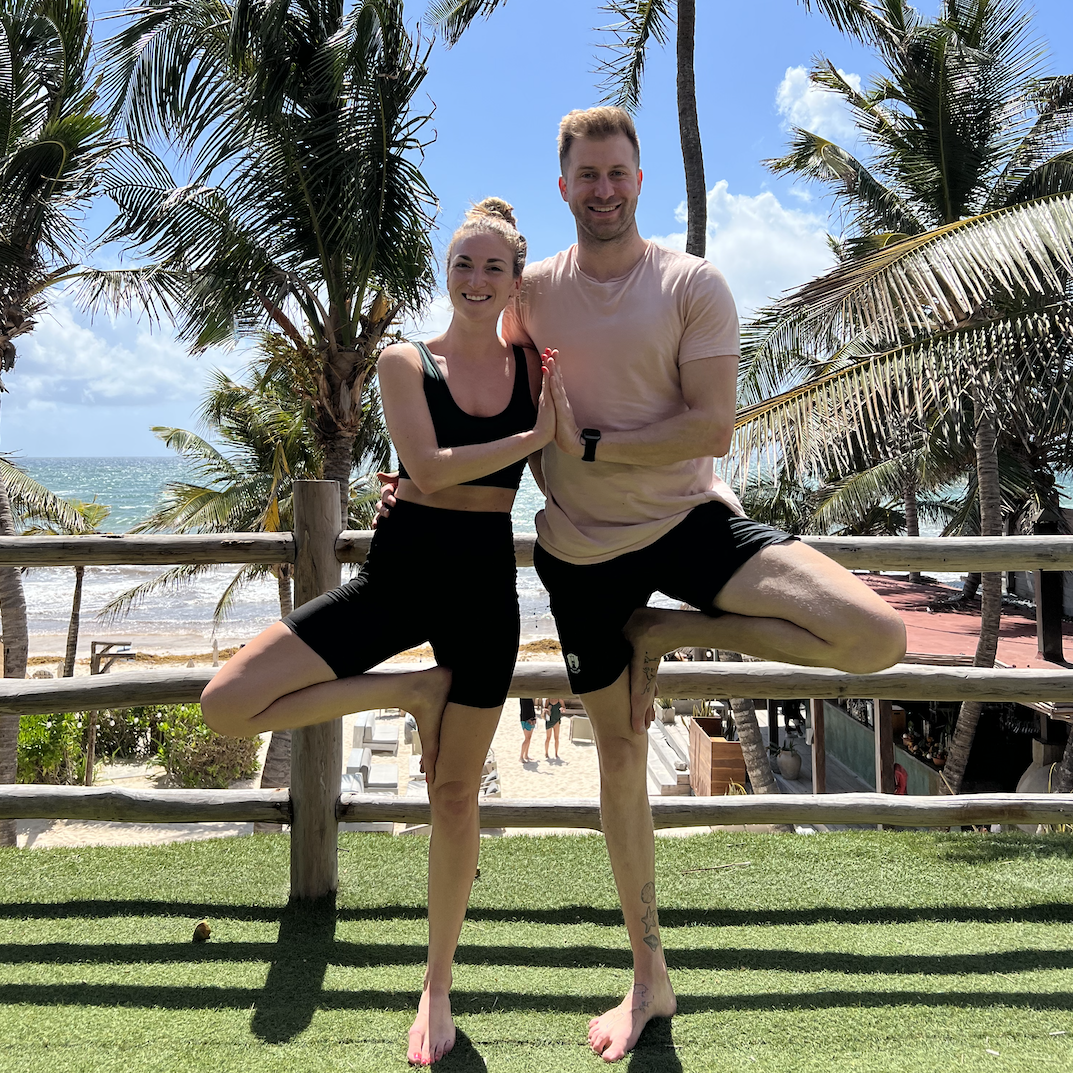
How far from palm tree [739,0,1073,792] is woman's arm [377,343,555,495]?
4.12 meters

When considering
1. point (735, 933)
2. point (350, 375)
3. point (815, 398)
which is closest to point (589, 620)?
point (735, 933)

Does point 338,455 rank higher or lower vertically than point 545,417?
higher

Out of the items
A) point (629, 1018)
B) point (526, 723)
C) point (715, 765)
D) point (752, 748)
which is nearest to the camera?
point (629, 1018)

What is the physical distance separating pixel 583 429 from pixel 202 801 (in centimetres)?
214

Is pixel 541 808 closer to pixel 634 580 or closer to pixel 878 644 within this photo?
pixel 634 580

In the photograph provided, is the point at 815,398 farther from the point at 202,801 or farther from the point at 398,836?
the point at 202,801

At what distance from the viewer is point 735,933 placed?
3252 millimetres

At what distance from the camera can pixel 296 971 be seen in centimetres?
294

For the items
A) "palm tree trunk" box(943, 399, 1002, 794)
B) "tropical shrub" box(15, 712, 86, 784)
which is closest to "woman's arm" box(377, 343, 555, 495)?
"palm tree trunk" box(943, 399, 1002, 794)

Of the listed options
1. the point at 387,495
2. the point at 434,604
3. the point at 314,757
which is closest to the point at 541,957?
the point at 314,757

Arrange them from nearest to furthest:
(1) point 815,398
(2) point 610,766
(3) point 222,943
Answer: (2) point 610,766, (3) point 222,943, (1) point 815,398

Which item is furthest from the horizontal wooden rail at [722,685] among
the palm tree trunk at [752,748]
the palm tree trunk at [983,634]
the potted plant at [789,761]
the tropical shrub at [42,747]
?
the potted plant at [789,761]

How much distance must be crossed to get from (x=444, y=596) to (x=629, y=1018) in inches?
50.2

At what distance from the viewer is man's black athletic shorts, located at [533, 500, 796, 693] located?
7.54 feet
